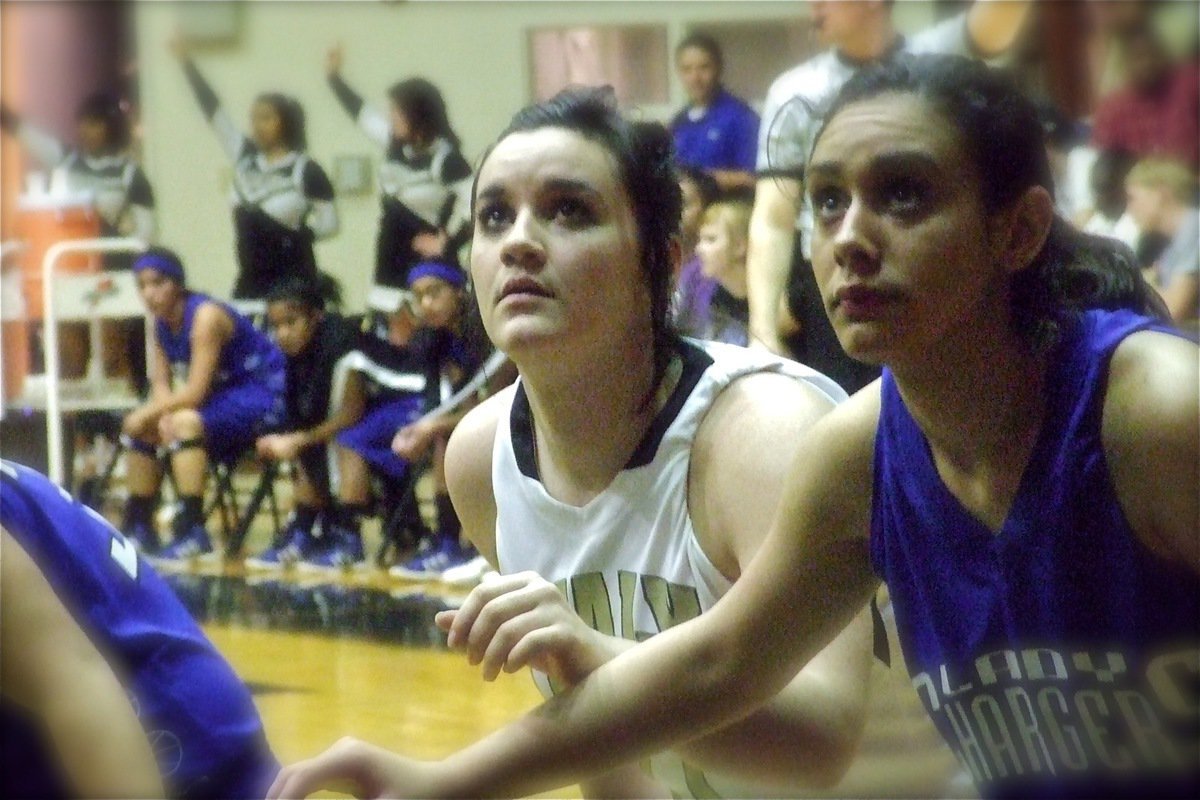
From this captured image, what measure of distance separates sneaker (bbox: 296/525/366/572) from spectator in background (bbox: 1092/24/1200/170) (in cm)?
261

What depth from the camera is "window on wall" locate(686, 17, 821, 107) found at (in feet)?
7.98

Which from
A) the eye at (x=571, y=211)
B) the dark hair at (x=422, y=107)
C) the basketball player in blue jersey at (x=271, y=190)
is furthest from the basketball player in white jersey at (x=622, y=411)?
the basketball player in blue jersey at (x=271, y=190)

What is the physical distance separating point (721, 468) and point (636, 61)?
169 centimetres

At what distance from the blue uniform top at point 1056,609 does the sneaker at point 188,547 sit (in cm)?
354

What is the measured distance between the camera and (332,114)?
4.03m

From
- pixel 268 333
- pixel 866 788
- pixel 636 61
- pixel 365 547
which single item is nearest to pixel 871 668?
pixel 866 788

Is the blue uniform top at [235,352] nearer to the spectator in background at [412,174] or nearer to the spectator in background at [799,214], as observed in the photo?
the spectator in background at [412,174]

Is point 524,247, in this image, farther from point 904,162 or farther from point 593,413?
point 904,162

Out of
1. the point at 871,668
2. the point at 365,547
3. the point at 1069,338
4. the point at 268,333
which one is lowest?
the point at 365,547

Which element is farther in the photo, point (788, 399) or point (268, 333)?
point (268, 333)

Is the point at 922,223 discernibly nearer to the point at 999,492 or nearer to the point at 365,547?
the point at 999,492

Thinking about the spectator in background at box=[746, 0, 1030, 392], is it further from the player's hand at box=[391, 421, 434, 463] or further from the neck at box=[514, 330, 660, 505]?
the player's hand at box=[391, 421, 434, 463]

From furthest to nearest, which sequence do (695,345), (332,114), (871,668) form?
1. (332,114)
2. (695,345)
3. (871,668)

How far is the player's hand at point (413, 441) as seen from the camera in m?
3.72
